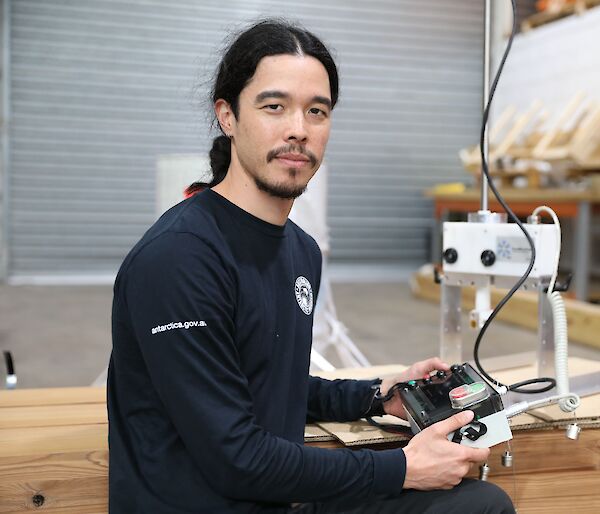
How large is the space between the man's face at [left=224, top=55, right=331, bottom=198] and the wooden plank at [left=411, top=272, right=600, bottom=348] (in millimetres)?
3339

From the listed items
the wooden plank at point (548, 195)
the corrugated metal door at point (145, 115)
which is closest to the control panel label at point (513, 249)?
the wooden plank at point (548, 195)

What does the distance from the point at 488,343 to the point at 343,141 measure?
11.6 feet

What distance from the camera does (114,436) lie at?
118 centimetres

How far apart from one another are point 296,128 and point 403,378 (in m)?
0.58

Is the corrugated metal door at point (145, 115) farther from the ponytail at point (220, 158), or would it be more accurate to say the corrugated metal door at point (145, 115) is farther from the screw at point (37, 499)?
the screw at point (37, 499)

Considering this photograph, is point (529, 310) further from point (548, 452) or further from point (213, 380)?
point (213, 380)

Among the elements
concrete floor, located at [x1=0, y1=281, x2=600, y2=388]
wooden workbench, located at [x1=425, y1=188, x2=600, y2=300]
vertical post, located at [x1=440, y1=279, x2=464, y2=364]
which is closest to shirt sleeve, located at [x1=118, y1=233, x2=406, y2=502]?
vertical post, located at [x1=440, y1=279, x2=464, y2=364]

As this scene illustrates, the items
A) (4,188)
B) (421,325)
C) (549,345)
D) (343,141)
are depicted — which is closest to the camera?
(549,345)

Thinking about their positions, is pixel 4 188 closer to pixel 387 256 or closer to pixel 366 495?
pixel 387 256

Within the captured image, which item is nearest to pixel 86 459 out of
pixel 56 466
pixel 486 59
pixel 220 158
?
pixel 56 466

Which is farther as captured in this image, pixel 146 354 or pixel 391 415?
pixel 391 415

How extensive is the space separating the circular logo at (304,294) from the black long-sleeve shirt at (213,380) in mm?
18

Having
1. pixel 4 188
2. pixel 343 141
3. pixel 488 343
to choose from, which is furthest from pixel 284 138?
pixel 343 141

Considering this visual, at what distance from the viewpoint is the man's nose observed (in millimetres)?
1186
